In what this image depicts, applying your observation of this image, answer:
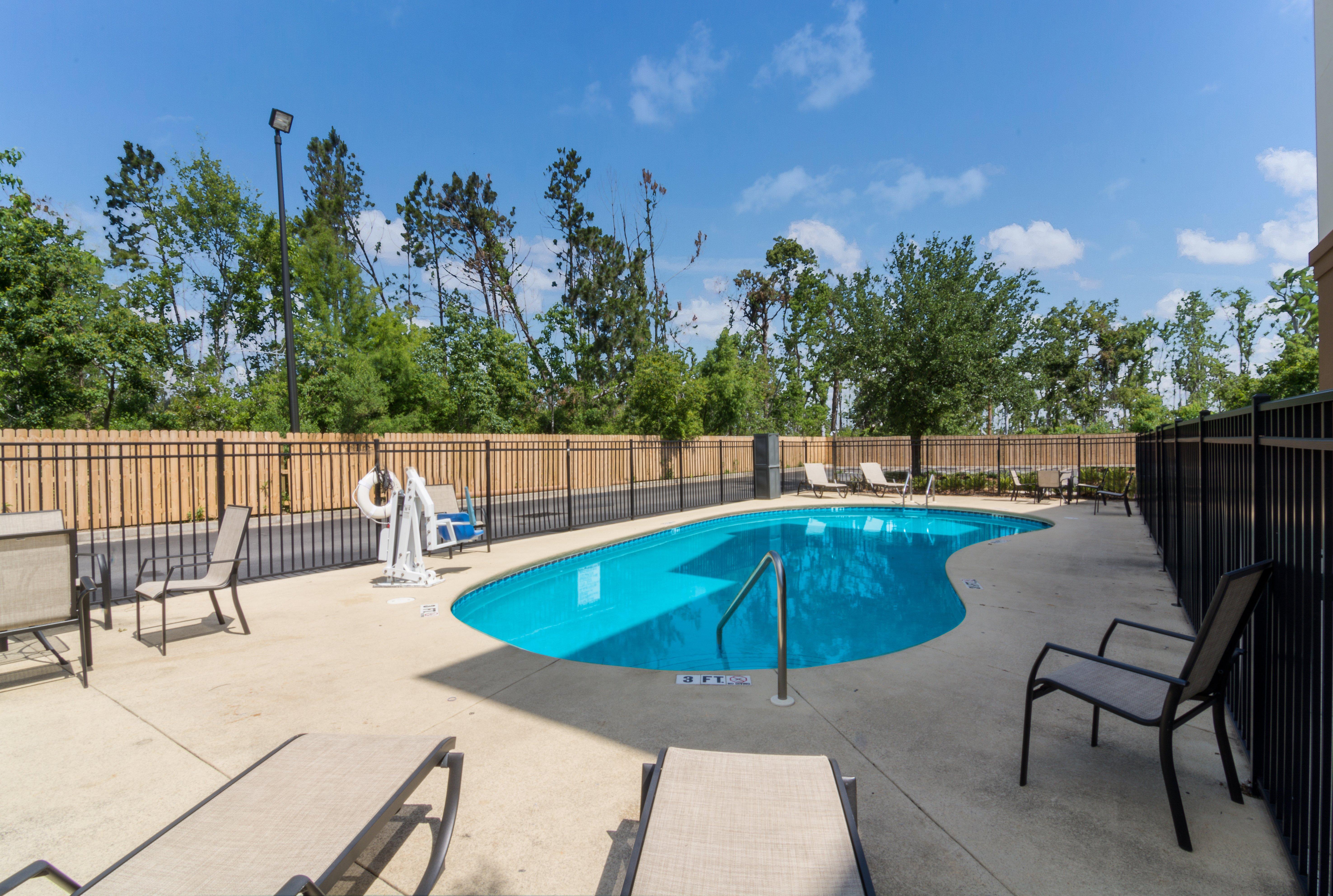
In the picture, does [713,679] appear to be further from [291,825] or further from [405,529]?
[405,529]

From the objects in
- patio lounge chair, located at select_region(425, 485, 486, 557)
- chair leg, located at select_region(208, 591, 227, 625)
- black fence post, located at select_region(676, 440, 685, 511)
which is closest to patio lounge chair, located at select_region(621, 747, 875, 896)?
chair leg, located at select_region(208, 591, 227, 625)

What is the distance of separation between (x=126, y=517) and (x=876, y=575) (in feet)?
48.0

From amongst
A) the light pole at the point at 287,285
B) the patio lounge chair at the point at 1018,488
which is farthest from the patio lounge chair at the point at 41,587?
the patio lounge chair at the point at 1018,488

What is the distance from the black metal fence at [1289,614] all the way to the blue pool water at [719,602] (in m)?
2.75

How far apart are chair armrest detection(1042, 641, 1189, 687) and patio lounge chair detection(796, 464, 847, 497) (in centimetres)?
1364

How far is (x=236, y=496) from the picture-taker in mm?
12680

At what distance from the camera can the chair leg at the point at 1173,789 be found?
2010 millimetres

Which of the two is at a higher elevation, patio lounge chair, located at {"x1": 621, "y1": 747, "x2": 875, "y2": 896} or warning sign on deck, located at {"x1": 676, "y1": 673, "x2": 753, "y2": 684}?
patio lounge chair, located at {"x1": 621, "y1": 747, "x2": 875, "y2": 896}

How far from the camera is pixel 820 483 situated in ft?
53.2

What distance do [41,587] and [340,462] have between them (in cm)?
1100

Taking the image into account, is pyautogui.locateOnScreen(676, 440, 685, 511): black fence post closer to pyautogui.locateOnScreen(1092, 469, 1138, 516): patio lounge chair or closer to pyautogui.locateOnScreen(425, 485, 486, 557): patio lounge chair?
pyautogui.locateOnScreen(425, 485, 486, 557): patio lounge chair

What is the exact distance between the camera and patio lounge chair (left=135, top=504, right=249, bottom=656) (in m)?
4.29

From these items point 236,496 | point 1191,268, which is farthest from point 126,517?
point 1191,268

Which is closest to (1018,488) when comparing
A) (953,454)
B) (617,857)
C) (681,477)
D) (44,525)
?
(953,454)
